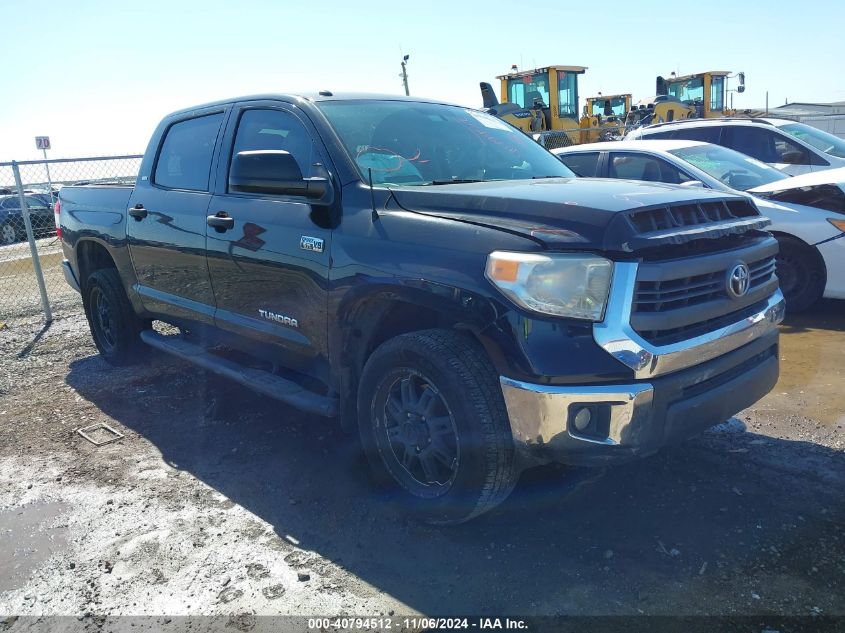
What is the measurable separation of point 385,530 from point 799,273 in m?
5.03

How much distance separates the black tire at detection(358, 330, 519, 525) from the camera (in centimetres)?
273

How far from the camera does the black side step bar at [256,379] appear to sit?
3.55m

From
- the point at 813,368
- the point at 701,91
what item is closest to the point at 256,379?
the point at 813,368

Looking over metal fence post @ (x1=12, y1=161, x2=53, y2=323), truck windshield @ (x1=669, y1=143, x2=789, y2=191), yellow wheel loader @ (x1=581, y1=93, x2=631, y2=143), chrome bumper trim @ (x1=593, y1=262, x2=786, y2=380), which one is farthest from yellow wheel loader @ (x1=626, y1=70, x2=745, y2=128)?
chrome bumper trim @ (x1=593, y1=262, x2=786, y2=380)

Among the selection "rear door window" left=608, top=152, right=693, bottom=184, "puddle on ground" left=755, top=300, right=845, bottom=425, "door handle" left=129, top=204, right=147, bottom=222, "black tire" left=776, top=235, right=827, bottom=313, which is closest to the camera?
"puddle on ground" left=755, top=300, right=845, bottom=425

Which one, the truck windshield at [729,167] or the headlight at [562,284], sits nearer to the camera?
the headlight at [562,284]

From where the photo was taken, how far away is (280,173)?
3318 millimetres

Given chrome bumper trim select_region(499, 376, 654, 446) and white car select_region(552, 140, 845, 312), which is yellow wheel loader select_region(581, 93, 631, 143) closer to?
white car select_region(552, 140, 845, 312)

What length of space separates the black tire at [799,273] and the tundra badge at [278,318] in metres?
4.67

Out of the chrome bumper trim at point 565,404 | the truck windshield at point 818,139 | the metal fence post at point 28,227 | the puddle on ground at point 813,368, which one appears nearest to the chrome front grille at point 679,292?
the chrome bumper trim at point 565,404

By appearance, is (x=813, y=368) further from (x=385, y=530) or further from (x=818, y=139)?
(x=818, y=139)

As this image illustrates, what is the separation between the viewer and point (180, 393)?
5293 mm

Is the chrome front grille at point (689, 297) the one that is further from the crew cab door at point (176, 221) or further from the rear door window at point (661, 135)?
the rear door window at point (661, 135)

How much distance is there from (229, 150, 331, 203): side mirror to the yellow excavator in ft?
48.7
